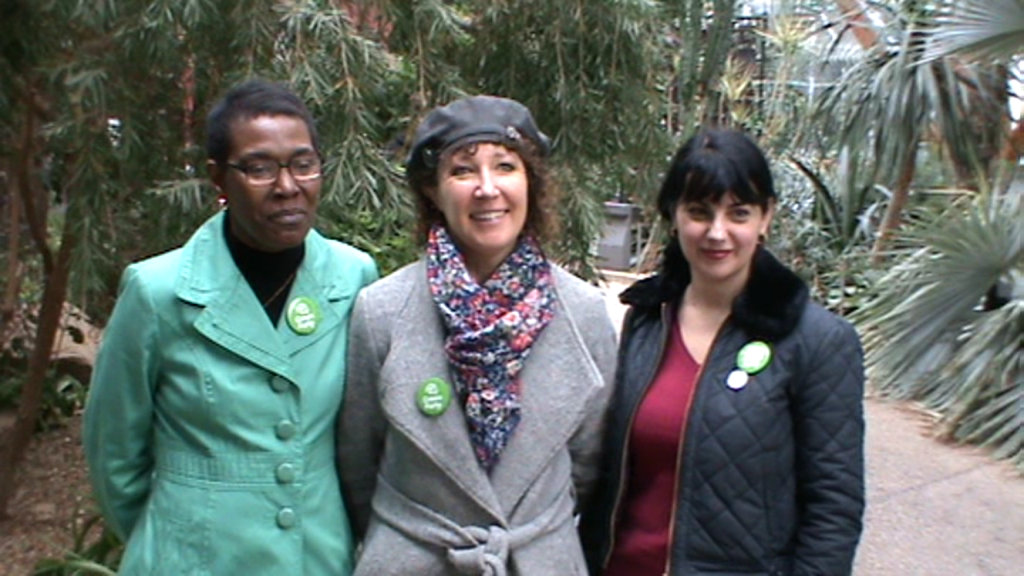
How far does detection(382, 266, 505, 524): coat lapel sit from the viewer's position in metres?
2.27

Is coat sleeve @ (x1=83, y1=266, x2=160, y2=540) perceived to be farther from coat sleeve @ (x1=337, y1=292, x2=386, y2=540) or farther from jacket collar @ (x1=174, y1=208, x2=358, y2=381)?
coat sleeve @ (x1=337, y1=292, x2=386, y2=540)

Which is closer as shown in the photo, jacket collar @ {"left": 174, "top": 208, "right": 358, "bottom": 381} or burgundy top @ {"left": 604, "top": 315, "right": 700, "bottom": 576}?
jacket collar @ {"left": 174, "top": 208, "right": 358, "bottom": 381}

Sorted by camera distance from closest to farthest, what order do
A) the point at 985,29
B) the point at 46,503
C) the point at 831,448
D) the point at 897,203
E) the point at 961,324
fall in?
1. the point at 831,448
2. the point at 46,503
3. the point at 985,29
4. the point at 961,324
5. the point at 897,203

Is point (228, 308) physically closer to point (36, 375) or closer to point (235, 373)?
point (235, 373)

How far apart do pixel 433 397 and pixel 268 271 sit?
1.35 feet

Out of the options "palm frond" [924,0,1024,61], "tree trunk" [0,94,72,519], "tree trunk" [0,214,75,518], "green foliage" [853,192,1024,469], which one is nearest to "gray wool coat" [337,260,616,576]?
"tree trunk" [0,94,72,519]

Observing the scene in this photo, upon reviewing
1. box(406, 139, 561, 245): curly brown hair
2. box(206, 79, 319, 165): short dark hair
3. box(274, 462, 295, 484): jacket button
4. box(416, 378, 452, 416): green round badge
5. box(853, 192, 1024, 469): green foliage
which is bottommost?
box(853, 192, 1024, 469): green foliage

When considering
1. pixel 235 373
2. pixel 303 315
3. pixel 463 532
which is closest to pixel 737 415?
pixel 463 532

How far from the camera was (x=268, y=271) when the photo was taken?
2.32 m

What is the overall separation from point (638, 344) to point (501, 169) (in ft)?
1.67

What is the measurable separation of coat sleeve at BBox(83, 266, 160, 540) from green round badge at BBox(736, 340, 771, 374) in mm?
1133

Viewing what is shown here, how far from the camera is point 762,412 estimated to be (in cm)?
232

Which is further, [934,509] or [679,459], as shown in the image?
[934,509]

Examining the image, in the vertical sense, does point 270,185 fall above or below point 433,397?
above
